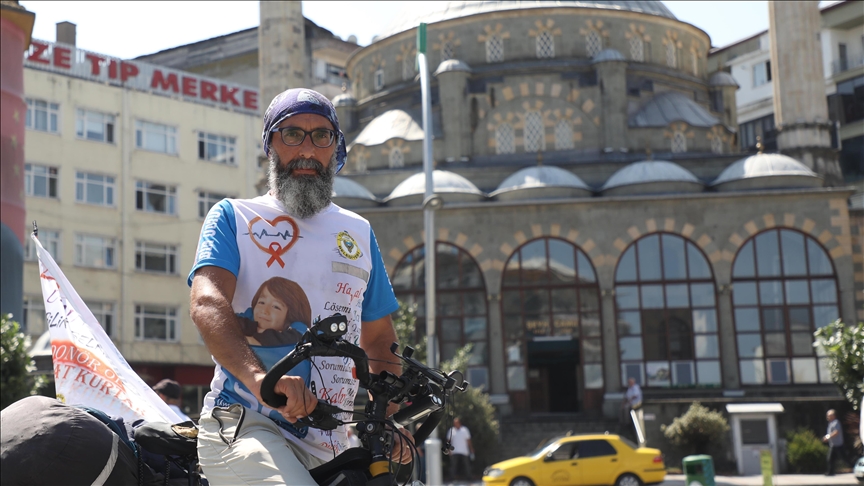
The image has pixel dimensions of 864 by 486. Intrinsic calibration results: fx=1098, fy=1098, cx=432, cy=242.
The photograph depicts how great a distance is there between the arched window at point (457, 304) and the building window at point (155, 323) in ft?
40.8

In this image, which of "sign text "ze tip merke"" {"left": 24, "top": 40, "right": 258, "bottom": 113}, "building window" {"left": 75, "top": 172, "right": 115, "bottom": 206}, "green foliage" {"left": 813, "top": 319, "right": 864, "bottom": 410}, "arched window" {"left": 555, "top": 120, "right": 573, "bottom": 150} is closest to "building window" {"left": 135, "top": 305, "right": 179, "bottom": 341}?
"building window" {"left": 75, "top": 172, "right": 115, "bottom": 206}

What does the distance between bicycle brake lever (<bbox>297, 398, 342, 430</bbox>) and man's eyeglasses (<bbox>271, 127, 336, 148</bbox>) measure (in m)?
0.98

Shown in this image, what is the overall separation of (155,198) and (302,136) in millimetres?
42770

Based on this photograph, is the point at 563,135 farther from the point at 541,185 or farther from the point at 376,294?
the point at 376,294

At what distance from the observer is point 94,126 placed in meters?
43.5

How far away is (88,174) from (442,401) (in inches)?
1660

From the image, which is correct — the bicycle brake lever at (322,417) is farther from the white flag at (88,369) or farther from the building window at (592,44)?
the building window at (592,44)

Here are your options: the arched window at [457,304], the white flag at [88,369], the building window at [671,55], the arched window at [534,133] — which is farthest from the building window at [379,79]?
the white flag at [88,369]

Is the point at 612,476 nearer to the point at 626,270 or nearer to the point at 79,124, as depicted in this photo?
the point at 626,270

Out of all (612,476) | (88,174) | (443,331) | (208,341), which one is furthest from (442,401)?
(88,174)

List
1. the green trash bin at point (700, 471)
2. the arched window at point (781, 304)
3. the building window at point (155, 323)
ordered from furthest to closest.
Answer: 1. the building window at point (155, 323)
2. the arched window at point (781, 304)
3. the green trash bin at point (700, 471)

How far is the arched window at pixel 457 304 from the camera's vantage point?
3534 cm

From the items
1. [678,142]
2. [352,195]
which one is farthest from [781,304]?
[352,195]

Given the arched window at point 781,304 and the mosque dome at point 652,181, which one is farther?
the mosque dome at point 652,181
